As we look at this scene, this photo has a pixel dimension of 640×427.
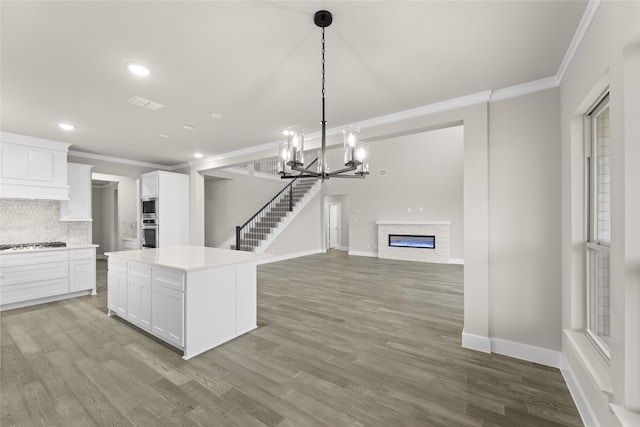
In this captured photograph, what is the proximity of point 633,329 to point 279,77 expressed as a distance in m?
2.93

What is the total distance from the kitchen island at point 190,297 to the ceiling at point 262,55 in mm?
1812

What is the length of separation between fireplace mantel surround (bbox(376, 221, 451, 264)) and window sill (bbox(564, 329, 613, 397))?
5.81 m

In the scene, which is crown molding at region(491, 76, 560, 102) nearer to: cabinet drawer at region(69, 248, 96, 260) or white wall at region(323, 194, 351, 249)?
cabinet drawer at region(69, 248, 96, 260)

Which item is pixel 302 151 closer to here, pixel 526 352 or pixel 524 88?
pixel 524 88

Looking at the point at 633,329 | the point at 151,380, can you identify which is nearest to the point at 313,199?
the point at 151,380

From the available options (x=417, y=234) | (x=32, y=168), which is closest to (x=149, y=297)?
(x=32, y=168)

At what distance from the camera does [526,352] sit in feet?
8.83

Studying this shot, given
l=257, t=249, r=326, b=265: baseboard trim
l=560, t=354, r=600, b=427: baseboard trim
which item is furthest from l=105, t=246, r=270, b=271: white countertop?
l=257, t=249, r=326, b=265: baseboard trim

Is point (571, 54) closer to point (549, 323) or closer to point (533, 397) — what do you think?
point (549, 323)

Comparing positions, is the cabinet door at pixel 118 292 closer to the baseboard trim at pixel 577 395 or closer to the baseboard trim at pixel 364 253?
the baseboard trim at pixel 577 395

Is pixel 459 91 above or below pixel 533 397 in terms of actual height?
above

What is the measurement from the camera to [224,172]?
7.97 meters

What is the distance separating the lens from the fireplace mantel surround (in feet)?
26.2

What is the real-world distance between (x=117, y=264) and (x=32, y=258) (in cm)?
183
